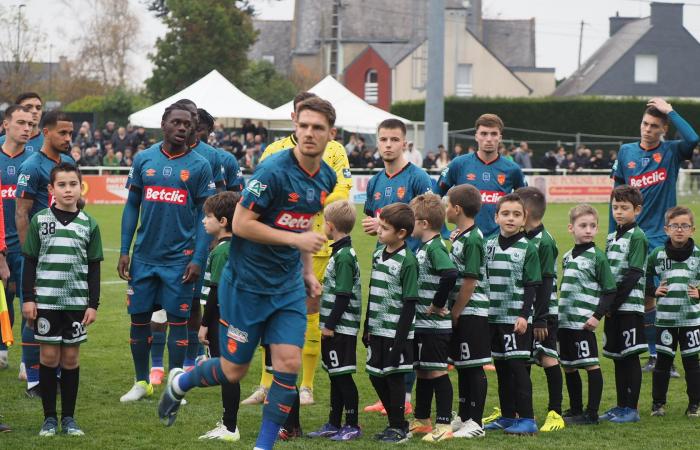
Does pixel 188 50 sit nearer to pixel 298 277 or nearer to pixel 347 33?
pixel 347 33

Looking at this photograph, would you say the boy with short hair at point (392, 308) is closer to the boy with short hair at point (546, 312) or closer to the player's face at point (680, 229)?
the boy with short hair at point (546, 312)

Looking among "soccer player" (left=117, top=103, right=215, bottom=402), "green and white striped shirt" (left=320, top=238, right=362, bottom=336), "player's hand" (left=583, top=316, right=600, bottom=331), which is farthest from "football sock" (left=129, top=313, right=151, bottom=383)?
"player's hand" (left=583, top=316, right=600, bottom=331)

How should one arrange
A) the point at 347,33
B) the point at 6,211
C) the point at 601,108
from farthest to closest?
1. the point at 347,33
2. the point at 601,108
3. the point at 6,211

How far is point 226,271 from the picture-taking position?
261 inches

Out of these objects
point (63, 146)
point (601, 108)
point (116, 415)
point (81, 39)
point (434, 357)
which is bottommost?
point (116, 415)

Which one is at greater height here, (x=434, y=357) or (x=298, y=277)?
(x=298, y=277)

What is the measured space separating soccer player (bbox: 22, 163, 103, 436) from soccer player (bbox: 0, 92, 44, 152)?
6.68 feet

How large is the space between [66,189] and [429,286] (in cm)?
261

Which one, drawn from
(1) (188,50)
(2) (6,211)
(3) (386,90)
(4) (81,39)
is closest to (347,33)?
(3) (386,90)

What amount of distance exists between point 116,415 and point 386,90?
7153 centimetres

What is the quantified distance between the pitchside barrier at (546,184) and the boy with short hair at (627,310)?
70.6 ft

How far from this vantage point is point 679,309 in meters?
8.52

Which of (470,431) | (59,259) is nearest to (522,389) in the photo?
(470,431)

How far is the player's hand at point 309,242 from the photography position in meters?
6.03
